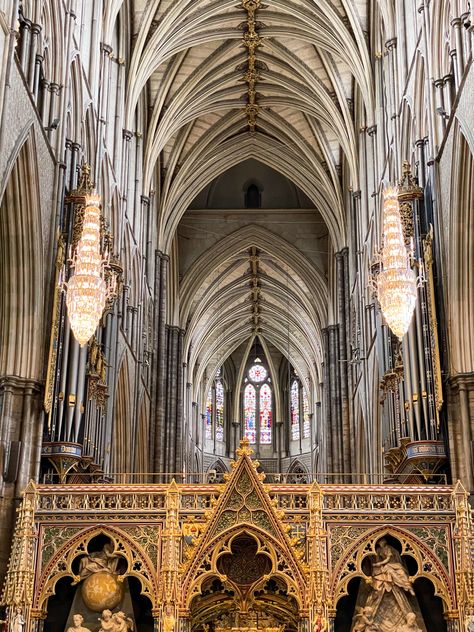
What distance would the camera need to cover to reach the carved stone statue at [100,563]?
1769 centimetres

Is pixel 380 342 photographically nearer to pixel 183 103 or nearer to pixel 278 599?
pixel 278 599

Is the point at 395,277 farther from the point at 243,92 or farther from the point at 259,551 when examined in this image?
the point at 243,92

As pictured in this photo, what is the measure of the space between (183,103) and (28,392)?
20285 mm

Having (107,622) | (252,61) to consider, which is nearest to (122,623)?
(107,622)

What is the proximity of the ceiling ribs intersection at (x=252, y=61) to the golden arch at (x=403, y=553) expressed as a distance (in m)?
21.5

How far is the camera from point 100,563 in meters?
17.8

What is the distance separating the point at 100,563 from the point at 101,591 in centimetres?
52

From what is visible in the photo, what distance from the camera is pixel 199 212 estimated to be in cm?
4566

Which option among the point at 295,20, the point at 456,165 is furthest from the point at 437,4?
the point at 295,20

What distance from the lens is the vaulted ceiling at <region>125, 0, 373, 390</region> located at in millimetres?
32000

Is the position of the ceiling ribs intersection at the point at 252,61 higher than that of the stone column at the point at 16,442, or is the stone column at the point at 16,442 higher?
the ceiling ribs intersection at the point at 252,61

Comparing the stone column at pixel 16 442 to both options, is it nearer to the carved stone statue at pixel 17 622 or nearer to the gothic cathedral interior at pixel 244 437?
the gothic cathedral interior at pixel 244 437

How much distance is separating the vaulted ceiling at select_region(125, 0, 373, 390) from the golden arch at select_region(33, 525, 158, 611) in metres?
17.4

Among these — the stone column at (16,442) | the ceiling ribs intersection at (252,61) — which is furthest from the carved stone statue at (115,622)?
the ceiling ribs intersection at (252,61)
